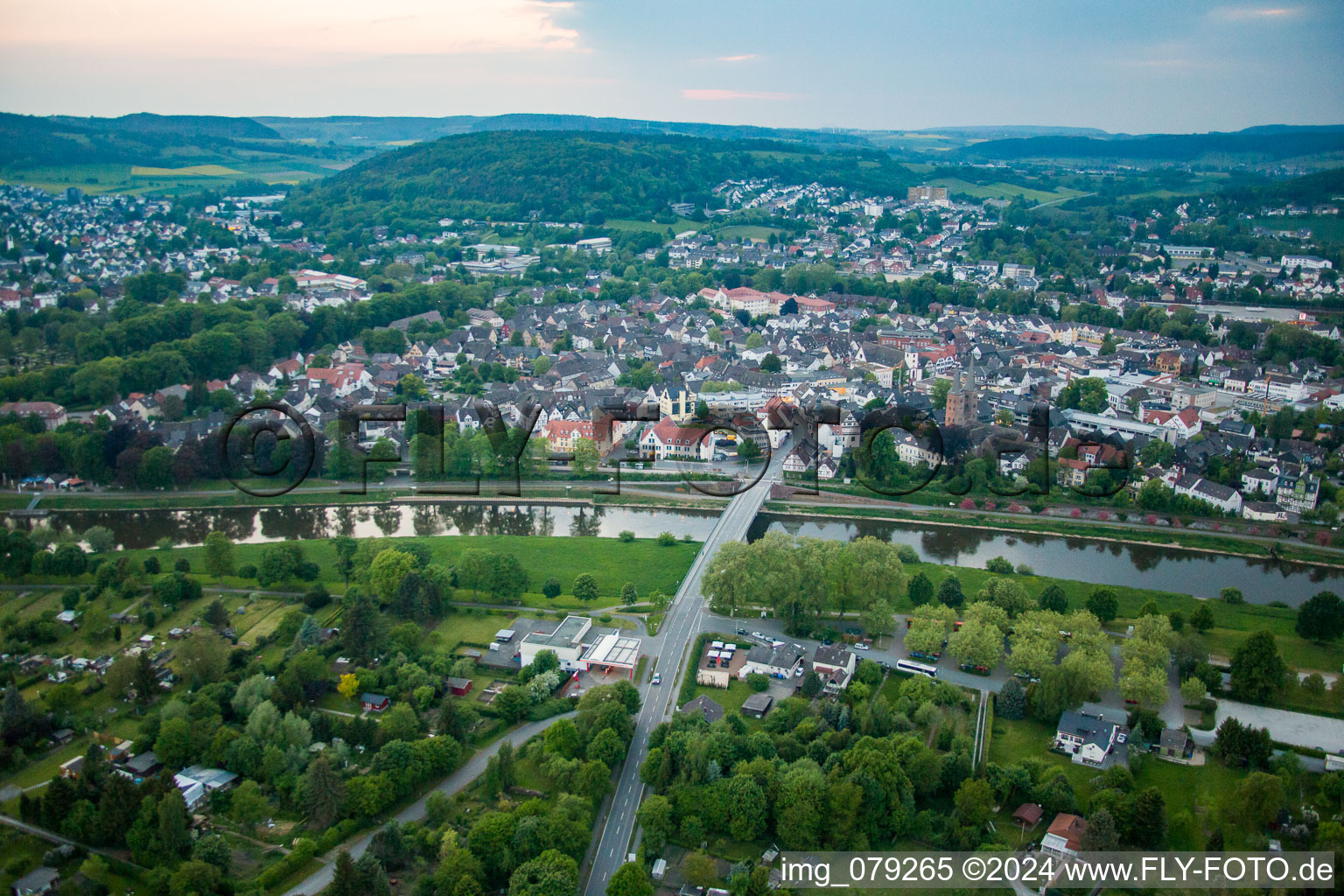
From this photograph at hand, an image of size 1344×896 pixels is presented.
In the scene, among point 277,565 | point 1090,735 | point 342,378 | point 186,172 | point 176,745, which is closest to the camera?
point 176,745

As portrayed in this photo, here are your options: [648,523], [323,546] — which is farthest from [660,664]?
[323,546]

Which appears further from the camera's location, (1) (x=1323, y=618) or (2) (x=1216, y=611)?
(2) (x=1216, y=611)

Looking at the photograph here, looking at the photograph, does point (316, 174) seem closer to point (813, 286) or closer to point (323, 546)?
point (813, 286)

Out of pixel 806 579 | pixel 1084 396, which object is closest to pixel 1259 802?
pixel 806 579

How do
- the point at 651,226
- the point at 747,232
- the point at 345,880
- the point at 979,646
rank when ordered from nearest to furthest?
the point at 345,880 < the point at 979,646 < the point at 747,232 < the point at 651,226

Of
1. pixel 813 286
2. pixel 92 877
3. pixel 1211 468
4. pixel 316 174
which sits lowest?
pixel 92 877

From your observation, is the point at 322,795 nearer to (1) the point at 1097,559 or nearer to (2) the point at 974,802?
(2) the point at 974,802

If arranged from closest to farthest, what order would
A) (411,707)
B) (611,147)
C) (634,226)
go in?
(411,707), (634,226), (611,147)

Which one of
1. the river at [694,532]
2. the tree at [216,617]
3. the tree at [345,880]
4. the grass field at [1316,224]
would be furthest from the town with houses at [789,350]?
the tree at [345,880]
